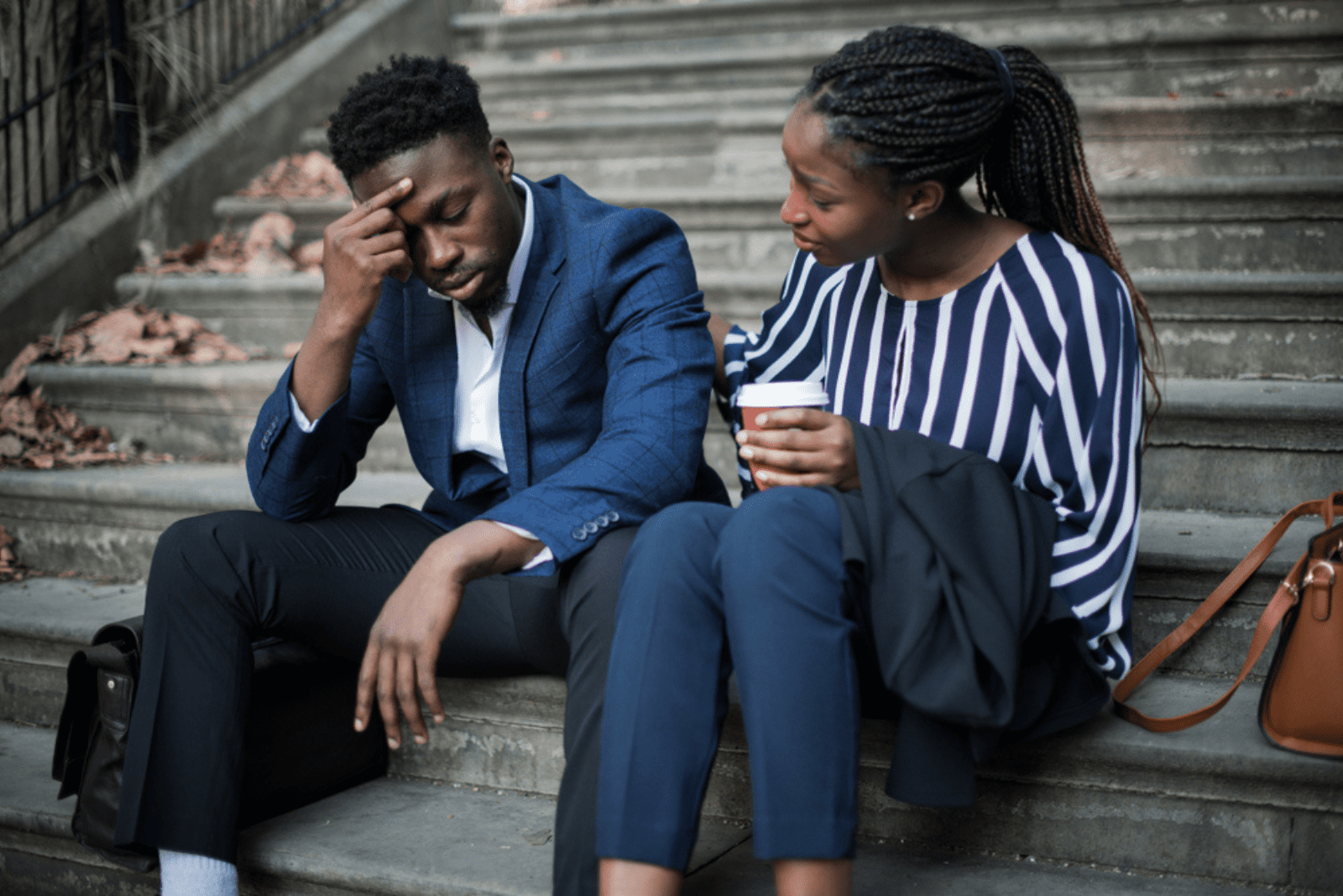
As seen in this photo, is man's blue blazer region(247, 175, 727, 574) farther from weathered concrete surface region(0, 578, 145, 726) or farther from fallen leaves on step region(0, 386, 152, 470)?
fallen leaves on step region(0, 386, 152, 470)

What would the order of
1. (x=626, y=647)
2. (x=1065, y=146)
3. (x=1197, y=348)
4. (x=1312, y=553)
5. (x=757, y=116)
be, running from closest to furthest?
(x=626, y=647)
(x=1312, y=553)
(x=1065, y=146)
(x=1197, y=348)
(x=757, y=116)

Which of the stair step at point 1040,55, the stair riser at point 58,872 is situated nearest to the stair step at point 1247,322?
the stair step at point 1040,55

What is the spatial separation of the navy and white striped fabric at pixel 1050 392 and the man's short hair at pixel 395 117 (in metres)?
0.72

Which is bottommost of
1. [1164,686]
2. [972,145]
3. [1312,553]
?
[1164,686]

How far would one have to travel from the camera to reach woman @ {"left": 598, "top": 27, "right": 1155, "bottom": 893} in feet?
4.32

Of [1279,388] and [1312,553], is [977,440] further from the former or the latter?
[1279,388]

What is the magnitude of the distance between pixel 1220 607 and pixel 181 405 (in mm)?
2509

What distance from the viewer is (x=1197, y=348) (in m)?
2.56

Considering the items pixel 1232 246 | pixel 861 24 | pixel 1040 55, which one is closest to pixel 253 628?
pixel 1232 246

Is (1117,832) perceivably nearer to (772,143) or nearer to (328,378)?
(328,378)

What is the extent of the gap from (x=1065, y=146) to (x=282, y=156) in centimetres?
327

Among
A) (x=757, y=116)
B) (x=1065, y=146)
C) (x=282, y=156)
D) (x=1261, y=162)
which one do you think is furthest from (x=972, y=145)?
(x=282, y=156)

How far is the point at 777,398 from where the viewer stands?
4.62 ft

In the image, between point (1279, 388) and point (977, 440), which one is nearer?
point (977, 440)
